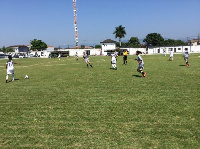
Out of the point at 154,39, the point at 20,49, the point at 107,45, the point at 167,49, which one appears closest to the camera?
the point at 167,49

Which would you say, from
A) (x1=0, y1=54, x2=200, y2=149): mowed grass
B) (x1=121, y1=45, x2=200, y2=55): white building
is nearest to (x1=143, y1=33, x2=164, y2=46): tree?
(x1=121, y1=45, x2=200, y2=55): white building

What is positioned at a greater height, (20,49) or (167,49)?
(20,49)

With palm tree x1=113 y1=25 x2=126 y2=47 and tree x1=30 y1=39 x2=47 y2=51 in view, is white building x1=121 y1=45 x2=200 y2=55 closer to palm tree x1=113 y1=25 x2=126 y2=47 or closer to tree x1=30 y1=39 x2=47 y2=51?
palm tree x1=113 y1=25 x2=126 y2=47

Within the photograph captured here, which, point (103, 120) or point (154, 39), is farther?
point (154, 39)

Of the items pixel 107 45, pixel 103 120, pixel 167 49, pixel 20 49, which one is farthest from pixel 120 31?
pixel 103 120

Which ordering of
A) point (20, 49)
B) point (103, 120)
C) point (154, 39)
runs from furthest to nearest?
point (20, 49), point (154, 39), point (103, 120)

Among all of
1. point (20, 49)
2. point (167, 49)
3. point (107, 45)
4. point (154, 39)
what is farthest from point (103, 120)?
point (20, 49)

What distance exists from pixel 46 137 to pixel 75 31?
10709 cm

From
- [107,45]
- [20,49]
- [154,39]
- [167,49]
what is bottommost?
[167,49]

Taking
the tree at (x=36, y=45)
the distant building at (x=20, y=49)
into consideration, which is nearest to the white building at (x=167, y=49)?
the tree at (x=36, y=45)

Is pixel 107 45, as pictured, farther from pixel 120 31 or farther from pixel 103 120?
pixel 103 120

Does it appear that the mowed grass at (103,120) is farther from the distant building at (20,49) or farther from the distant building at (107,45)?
the distant building at (20,49)

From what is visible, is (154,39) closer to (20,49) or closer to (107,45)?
(107,45)

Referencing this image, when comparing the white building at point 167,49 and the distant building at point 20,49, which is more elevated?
the distant building at point 20,49
